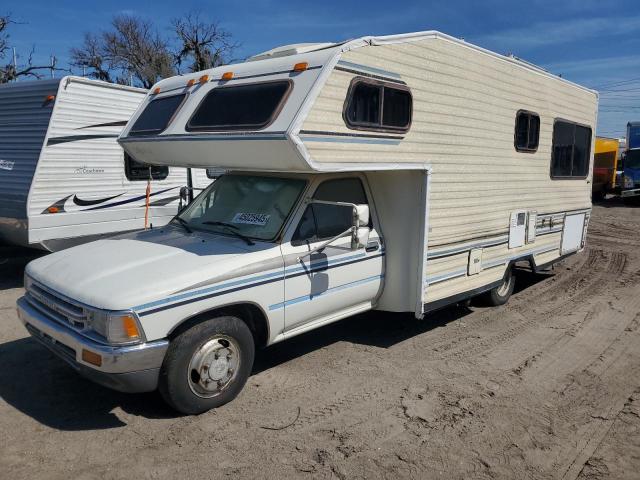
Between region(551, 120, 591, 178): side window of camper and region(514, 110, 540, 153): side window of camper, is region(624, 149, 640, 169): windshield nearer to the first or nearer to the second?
region(551, 120, 591, 178): side window of camper

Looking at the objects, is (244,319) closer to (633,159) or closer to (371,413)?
(371,413)

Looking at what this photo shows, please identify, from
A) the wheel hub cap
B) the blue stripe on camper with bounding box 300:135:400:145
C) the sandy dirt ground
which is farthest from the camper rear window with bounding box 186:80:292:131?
the sandy dirt ground

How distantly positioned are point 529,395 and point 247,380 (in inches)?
92.9

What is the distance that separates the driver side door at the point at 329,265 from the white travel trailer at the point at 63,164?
441cm

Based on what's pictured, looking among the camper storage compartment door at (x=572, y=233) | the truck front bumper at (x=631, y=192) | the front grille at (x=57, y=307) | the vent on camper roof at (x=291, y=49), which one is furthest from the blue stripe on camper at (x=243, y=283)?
the truck front bumper at (x=631, y=192)

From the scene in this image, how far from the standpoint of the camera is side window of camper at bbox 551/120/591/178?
25.3 ft

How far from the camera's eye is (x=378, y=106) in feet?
15.6

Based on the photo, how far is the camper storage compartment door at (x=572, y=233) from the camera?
8227mm

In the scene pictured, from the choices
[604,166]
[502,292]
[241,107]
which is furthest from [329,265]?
[604,166]

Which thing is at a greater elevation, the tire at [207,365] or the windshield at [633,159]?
the windshield at [633,159]

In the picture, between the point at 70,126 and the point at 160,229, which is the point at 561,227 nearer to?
the point at 160,229

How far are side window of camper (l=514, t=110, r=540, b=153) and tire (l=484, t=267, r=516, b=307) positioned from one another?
5.19 ft

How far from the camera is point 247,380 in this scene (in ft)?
Answer: 15.6

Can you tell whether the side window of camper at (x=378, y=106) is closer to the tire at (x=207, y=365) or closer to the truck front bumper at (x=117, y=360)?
the tire at (x=207, y=365)
